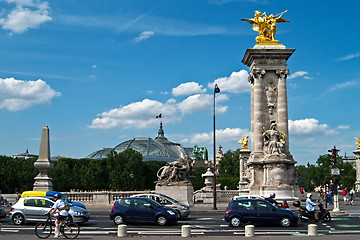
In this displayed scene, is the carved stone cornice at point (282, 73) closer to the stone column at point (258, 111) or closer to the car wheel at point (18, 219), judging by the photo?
the stone column at point (258, 111)

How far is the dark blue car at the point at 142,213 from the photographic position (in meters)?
23.3

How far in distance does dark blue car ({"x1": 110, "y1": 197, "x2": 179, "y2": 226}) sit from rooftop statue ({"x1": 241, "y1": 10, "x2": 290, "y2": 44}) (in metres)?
23.2

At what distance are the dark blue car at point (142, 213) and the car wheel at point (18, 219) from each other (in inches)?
181

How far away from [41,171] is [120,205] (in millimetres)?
17436

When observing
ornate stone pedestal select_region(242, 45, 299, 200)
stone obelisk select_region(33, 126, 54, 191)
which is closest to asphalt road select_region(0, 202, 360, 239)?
stone obelisk select_region(33, 126, 54, 191)

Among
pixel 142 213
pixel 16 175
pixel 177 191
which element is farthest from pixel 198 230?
pixel 16 175

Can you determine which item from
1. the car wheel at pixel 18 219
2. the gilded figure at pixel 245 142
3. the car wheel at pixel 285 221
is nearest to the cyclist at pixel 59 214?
the car wheel at pixel 18 219

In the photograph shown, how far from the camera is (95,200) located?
3994cm

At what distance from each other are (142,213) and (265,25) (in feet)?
83.9

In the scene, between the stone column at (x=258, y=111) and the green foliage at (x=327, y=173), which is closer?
the stone column at (x=258, y=111)

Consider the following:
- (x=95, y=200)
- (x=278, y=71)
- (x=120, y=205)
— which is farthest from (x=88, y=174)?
(x=120, y=205)

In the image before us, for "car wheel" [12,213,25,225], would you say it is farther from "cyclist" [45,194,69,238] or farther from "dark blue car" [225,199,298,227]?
"dark blue car" [225,199,298,227]

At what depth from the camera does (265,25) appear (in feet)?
142

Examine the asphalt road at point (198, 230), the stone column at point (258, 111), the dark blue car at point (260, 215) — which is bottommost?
the asphalt road at point (198, 230)
